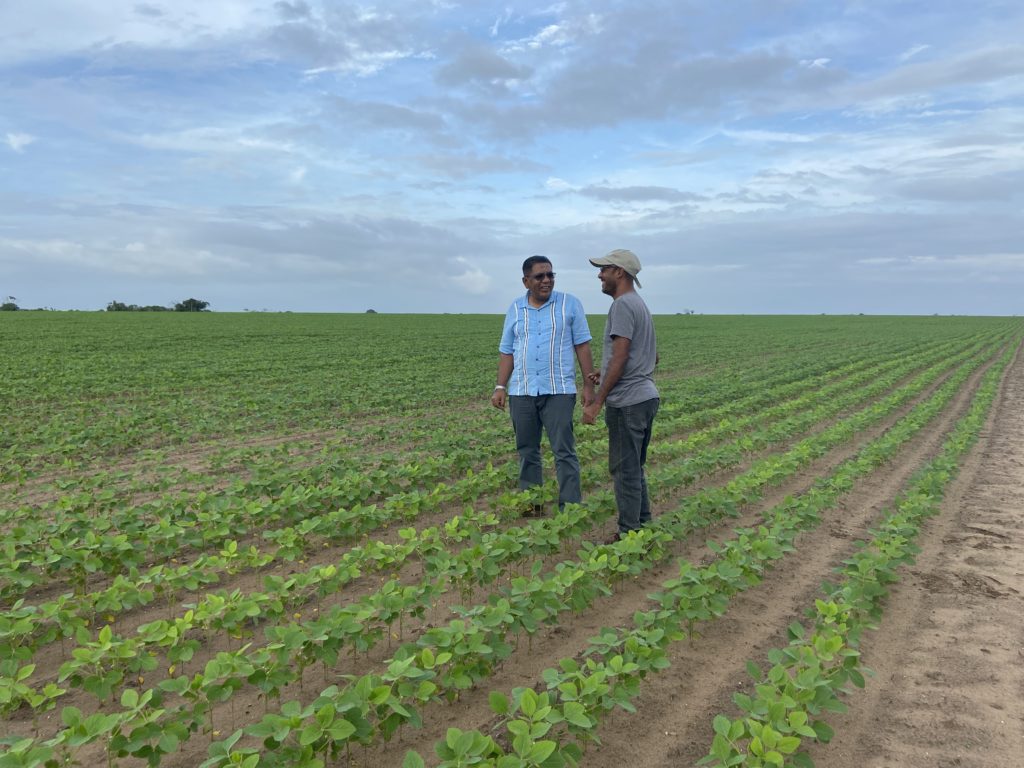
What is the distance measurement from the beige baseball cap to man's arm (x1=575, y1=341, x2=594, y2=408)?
0.70m

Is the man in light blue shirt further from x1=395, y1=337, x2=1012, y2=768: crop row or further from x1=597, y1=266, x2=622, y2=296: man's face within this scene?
x1=395, y1=337, x2=1012, y2=768: crop row

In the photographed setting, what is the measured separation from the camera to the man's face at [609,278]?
4.55m

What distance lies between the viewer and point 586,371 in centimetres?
500

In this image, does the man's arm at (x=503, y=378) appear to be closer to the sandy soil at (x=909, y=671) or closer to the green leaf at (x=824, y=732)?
the sandy soil at (x=909, y=671)

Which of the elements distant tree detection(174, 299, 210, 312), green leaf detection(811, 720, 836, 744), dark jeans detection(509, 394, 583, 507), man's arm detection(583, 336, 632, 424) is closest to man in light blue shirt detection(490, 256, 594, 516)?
dark jeans detection(509, 394, 583, 507)

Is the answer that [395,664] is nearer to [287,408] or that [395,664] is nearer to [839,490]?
[839,490]

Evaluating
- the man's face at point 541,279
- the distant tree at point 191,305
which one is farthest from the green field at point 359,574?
the distant tree at point 191,305

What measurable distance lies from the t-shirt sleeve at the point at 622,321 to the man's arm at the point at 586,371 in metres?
0.49

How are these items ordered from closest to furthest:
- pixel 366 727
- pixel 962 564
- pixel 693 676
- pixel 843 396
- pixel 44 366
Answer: pixel 366 727, pixel 693 676, pixel 962 564, pixel 843 396, pixel 44 366

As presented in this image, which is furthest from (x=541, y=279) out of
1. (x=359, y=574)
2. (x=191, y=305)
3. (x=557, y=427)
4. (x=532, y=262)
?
(x=191, y=305)

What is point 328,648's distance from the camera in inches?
116

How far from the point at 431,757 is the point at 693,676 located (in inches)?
54.0

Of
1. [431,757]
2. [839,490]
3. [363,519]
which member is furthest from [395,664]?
[839,490]

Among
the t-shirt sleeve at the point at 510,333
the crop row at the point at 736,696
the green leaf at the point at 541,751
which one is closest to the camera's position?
the green leaf at the point at 541,751
